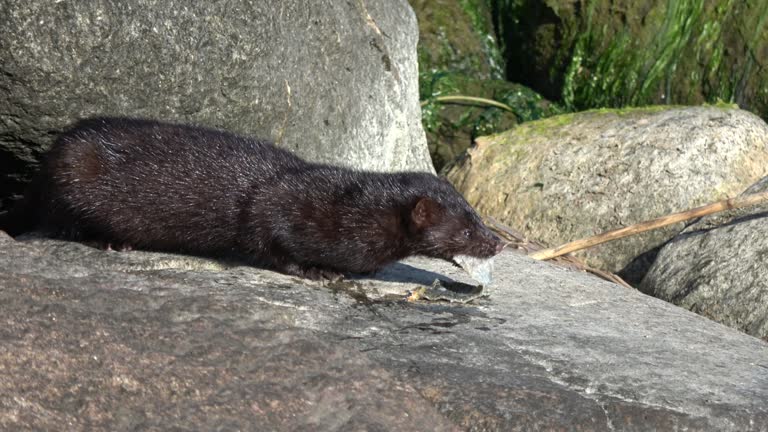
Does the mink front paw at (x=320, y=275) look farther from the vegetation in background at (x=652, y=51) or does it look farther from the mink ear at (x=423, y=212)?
the vegetation in background at (x=652, y=51)

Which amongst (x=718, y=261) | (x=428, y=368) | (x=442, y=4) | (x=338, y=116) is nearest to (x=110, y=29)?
(x=338, y=116)

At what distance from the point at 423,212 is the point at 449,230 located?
0.22 metres

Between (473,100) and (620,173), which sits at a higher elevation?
(620,173)

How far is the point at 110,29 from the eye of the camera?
230 inches

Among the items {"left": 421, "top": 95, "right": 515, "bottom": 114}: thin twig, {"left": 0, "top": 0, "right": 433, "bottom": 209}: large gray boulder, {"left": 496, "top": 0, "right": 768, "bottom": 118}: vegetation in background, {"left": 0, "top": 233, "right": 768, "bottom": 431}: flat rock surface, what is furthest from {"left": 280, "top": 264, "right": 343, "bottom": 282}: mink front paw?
{"left": 496, "top": 0, "right": 768, "bottom": 118}: vegetation in background

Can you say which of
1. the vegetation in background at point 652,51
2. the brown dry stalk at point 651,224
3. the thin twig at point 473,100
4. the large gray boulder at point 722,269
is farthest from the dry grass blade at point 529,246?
the vegetation in background at point 652,51

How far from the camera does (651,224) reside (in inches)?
302

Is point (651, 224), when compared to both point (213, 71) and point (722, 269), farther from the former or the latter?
point (213, 71)

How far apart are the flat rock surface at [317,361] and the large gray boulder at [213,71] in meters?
1.05

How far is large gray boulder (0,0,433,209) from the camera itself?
576 cm

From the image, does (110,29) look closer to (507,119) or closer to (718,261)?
(718,261)

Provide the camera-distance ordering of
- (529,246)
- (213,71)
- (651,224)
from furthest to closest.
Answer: (529,246) < (651,224) < (213,71)

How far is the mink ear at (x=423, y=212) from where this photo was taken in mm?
5809

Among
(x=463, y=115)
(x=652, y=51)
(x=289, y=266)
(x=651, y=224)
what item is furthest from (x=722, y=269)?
(x=463, y=115)
